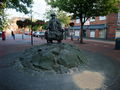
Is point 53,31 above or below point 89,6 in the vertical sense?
below

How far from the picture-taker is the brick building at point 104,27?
23.8 m

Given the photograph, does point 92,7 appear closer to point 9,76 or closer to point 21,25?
point 21,25

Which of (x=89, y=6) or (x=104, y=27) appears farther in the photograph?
(x=104, y=27)

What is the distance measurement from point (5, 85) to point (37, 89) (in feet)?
3.63

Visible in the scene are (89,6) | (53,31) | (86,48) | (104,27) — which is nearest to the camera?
(53,31)

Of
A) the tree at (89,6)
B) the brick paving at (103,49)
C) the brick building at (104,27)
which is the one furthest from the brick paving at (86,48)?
the brick building at (104,27)

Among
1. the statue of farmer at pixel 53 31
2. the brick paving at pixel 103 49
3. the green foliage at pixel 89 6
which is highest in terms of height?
the green foliage at pixel 89 6

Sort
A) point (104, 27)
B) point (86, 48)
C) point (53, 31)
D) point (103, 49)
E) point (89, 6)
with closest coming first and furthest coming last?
1. point (53, 31)
2. point (103, 49)
3. point (86, 48)
4. point (89, 6)
5. point (104, 27)

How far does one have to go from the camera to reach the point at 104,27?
84.9 ft

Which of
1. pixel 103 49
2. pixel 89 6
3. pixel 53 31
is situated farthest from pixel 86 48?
pixel 53 31

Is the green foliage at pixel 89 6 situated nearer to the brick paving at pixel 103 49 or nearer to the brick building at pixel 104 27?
the brick paving at pixel 103 49

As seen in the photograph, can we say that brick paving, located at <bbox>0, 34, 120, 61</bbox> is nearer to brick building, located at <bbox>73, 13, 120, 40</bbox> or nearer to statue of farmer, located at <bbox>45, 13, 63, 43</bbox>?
statue of farmer, located at <bbox>45, 13, 63, 43</bbox>

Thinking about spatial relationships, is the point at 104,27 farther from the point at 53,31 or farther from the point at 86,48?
the point at 53,31

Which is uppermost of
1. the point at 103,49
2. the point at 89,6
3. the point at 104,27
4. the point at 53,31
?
the point at 89,6
